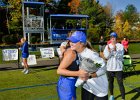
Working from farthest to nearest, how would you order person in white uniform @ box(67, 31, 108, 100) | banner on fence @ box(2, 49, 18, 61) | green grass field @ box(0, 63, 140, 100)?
banner on fence @ box(2, 49, 18, 61) < green grass field @ box(0, 63, 140, 100) < person in white uniform @ box(67, 31, 108, 100)

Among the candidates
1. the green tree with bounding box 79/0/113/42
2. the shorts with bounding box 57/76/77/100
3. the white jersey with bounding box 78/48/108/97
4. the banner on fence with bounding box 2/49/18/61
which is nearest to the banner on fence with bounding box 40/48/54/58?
the banner on fence with bounding box 2/49/18/61

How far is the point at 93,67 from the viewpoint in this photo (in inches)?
182

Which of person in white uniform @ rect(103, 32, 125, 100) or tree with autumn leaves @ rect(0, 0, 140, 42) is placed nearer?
person in white uniform @ rect(103, 32, 125, 100)

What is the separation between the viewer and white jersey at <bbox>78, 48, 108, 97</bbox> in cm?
461

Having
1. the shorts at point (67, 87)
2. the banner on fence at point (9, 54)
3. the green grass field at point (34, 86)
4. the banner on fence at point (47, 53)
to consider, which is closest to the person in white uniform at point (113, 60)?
the green grass field at point (34, 86)

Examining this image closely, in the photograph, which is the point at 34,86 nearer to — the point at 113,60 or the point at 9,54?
the point at 113,60

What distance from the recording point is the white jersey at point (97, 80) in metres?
4.61

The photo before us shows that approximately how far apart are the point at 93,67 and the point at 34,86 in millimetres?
5535

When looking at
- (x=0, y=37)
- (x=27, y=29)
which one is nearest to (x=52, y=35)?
(x=27, y=29)

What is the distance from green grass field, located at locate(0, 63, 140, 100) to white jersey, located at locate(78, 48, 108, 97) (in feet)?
12.4

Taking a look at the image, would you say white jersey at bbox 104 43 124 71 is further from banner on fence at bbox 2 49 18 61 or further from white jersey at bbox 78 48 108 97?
banner on fence at bbox 2 49 18 61

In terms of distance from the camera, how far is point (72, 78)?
5.00m

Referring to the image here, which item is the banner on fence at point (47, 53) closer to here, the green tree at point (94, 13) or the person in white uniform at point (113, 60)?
the person in white uniform at point (113, 60)

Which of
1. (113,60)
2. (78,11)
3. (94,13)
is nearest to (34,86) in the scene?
(113,60)
